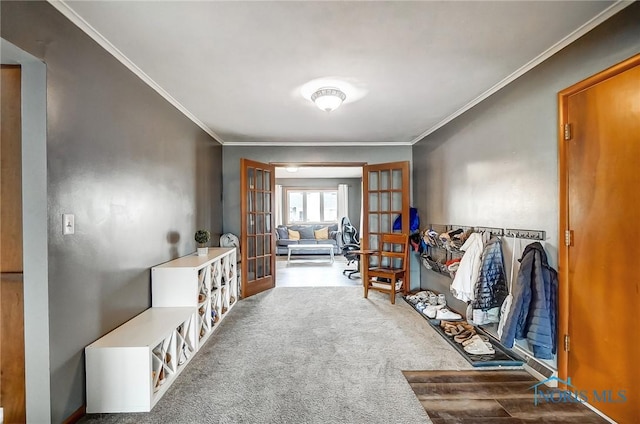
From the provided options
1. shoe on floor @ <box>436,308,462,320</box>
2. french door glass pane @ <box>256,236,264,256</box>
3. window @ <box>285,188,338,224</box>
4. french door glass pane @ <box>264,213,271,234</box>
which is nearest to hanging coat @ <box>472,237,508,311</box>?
shoe on floor @ <box>436,308,462,320</box>

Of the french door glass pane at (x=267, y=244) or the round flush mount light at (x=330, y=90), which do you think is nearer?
the round flush mount light at (x=330, y=90)

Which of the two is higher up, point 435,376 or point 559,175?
point 559,175

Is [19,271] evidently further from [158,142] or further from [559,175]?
[559,175]

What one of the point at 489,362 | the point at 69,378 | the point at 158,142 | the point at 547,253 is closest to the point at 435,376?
the point at 489,362

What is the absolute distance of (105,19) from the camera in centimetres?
168

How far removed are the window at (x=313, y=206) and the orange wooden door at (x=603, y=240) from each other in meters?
7.43

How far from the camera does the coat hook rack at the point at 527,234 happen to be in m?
2.11

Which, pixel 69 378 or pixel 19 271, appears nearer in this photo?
pixel 19 271

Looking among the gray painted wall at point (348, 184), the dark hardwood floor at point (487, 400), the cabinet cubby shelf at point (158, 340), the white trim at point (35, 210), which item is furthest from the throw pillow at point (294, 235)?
the white trim at point (35, 210)

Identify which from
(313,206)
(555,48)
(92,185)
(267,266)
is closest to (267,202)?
(267,266)

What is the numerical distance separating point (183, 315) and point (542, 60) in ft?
11.0

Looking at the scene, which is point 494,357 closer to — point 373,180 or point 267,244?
point 373,180

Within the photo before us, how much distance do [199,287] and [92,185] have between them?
131cm

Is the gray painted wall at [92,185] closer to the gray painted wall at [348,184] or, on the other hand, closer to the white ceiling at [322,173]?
the white ceiling at [322,173]
